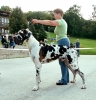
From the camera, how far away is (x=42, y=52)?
6.71m

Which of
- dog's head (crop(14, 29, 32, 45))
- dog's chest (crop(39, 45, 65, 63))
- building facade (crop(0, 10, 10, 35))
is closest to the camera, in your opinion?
dog's head (crop(14, 29, 32, 45))

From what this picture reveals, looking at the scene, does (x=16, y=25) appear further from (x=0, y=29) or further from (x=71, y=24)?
(x=71, y=24)

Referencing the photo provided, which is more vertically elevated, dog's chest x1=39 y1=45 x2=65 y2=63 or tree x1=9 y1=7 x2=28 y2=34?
tree x1=9 y1=7 x2=28 y2=34

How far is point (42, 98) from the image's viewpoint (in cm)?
558

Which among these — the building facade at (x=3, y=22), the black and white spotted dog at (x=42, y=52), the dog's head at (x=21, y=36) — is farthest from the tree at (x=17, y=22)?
the dog's head at (x=21, y=36)

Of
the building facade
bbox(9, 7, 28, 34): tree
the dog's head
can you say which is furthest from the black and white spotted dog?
the building facade

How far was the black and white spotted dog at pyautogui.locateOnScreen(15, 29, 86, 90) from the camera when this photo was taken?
657cm

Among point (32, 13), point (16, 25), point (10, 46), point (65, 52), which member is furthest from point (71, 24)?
point (65, 52)

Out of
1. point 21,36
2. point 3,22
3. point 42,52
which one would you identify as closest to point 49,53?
point 42,52

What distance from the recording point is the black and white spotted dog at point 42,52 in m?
6.57

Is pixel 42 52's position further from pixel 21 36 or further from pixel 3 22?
pixel 3 22

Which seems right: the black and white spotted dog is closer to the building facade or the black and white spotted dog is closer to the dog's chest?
the dog's chest

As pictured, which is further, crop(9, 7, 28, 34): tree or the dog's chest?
crop(9, 7, 28, 34): tree

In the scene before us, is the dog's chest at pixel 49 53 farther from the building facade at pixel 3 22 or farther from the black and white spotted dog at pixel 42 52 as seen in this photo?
the building facade at pixel 3 22
